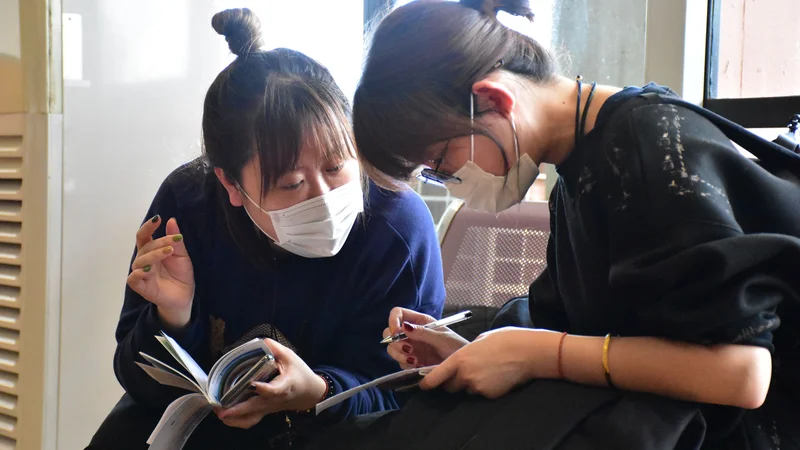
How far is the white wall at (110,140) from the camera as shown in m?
1.76

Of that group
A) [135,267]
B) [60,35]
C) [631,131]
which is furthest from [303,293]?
[60,35]

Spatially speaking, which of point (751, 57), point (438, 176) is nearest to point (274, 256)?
point (438, 176)

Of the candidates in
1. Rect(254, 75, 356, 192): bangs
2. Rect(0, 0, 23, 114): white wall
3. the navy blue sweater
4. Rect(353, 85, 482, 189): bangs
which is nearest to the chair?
the navy blue sweater

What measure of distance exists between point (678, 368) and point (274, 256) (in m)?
0.80

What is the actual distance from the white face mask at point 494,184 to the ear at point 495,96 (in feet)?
0.06

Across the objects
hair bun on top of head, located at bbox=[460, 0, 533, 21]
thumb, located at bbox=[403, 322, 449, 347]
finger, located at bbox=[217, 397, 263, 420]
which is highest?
hair bun on top of head, located at bbox=[460, 0, 533, 21]

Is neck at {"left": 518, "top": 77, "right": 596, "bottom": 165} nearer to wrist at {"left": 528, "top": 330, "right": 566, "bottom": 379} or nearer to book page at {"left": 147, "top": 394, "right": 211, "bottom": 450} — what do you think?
wrist at {"left": 528, "top": 330, "right": 566, "bottom": 379}

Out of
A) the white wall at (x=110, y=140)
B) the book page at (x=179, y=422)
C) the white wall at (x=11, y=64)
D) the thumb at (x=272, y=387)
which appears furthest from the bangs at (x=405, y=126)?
the white wall at (x=11, y=64)

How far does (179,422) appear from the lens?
115 centimetres

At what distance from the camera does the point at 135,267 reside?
1.29 m

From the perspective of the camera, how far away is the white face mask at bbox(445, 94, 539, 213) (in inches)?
40.5

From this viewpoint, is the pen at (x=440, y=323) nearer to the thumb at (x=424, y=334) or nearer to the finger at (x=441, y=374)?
the thumb at (x=424, y=334)

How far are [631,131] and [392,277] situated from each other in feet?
1.85

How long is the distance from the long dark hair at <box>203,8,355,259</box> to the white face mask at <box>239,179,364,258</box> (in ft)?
0.19
